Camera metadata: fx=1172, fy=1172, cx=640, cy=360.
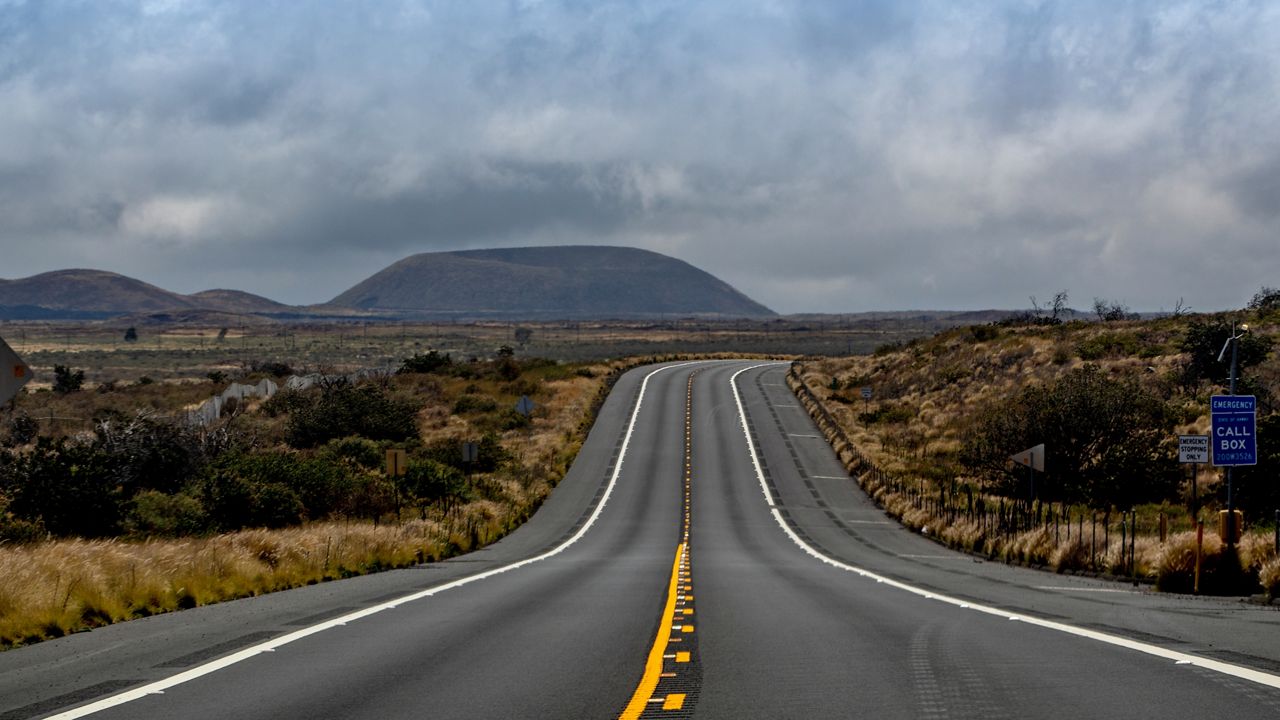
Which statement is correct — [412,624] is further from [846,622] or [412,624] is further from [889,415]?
[889,415]

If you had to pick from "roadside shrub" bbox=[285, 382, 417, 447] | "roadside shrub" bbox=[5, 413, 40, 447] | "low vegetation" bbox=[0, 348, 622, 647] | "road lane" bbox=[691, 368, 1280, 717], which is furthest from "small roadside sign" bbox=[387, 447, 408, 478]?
"roadside shrub" bbox=[5, 413, 40, 447]

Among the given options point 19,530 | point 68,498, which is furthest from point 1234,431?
point 68,498

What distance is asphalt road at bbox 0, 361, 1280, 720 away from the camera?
8.10 metres

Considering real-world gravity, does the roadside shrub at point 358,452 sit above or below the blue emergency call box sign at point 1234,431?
below

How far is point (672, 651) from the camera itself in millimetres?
11141

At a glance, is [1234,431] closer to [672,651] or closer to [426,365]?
[672,651]

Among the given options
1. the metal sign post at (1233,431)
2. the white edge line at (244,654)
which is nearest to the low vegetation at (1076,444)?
the metal sign post at (1233,431)

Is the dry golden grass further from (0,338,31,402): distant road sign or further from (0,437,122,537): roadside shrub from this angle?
(0,437,122,537): roadside shrub

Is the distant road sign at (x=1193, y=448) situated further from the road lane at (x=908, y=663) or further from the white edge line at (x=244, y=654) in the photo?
the white edge line at (x=244, y=654)

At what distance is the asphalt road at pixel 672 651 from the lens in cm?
→ 810

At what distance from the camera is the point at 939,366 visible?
9281 centimetres

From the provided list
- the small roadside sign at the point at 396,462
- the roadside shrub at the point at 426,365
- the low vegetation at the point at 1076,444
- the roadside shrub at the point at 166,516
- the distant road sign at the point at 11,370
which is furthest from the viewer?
the roadside shrub at the point at 426,365

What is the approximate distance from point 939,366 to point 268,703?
291ft

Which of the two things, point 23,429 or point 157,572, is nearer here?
point 157,572
